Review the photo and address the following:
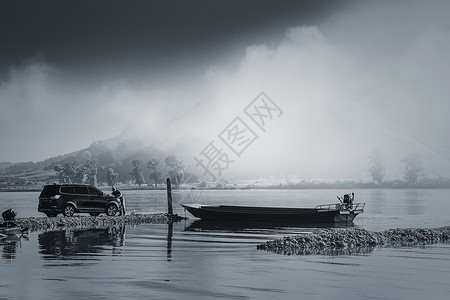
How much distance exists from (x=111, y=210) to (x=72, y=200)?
151 inches

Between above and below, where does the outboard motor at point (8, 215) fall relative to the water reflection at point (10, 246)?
above

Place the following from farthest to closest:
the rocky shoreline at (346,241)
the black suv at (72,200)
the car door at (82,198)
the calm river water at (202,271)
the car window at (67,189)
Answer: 1. the car door at (82,198)
2. the car window at (67,189)
3. the black suv at (72,200)
4. the rocky shoreline at (346,241)
5. the calm river water at (202,271)

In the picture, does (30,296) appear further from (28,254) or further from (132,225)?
(132,225)

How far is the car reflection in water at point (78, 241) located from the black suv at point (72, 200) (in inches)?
195

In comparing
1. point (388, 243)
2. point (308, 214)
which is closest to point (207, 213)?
point (308, 214)

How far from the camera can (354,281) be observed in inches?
813

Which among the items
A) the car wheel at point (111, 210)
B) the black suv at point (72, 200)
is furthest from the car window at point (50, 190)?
the car wheel at point (111, 210)

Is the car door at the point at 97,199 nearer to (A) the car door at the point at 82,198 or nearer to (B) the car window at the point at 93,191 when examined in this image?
(B) the car window at the point at 93,191

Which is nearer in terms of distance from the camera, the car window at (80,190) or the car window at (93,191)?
the car window at (80,190)

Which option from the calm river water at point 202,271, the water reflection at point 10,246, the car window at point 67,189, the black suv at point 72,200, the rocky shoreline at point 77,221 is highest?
the car window at point 67,189

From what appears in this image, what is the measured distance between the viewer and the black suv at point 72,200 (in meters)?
46.0

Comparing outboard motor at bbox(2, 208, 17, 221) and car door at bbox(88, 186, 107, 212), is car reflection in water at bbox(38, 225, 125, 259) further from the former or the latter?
car door at bbox(88, 186, 107, 212)

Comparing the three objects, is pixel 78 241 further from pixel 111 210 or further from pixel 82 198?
pixel 111 210

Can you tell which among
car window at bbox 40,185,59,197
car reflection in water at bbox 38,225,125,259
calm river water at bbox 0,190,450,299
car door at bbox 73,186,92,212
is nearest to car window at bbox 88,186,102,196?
car door at bbox 73,186,92,212
